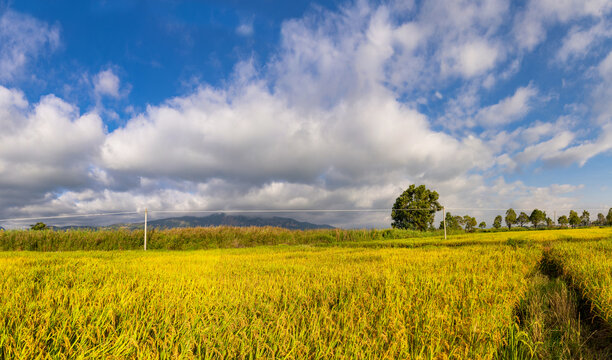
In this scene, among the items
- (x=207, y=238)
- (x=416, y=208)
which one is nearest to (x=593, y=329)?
(x=207, y=238)

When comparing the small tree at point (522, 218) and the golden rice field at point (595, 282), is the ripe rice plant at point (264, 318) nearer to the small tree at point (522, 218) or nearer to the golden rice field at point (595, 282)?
the golden rice field at point (595, 282)

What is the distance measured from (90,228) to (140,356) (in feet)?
55.5

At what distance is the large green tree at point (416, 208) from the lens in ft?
105

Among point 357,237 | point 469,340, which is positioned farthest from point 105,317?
point 357,237

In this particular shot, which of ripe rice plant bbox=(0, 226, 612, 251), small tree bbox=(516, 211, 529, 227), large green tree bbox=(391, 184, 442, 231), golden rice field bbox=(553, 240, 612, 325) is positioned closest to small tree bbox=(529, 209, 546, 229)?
small tree bbox=(516, 211, 529, 227)

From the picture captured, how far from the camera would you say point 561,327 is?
2.51 meters

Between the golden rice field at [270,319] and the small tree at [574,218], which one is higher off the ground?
the golden rice field at [270,319]

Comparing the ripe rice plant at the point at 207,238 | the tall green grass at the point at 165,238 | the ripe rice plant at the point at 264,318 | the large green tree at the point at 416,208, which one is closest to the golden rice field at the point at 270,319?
the ripe rice plant at the point at 264,318

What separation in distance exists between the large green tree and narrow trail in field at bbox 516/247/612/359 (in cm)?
2902

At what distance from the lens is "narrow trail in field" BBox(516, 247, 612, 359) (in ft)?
7.06

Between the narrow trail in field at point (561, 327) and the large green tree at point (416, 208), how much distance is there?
95.2 feet

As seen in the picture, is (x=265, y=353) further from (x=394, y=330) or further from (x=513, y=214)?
(x=513, y=214)

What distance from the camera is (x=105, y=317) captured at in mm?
2104

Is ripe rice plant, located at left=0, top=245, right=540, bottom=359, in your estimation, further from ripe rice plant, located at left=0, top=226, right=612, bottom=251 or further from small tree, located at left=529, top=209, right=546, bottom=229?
small tree, located at left=529, top=209, right=546, bottom=229
